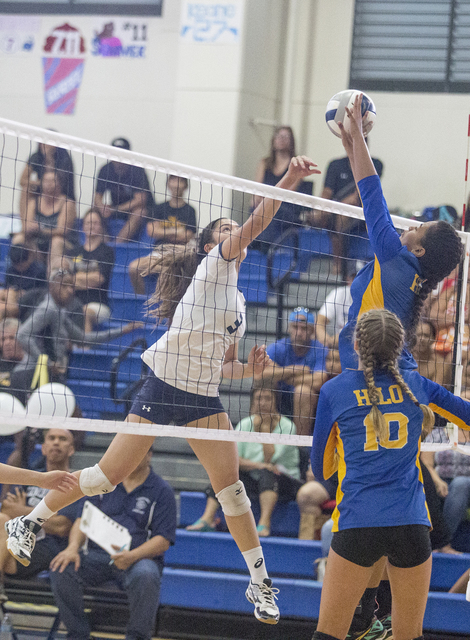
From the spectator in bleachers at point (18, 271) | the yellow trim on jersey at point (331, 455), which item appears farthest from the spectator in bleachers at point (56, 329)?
the yellow trim on jersey at point (331, 455)

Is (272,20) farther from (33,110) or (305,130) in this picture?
(33,110)

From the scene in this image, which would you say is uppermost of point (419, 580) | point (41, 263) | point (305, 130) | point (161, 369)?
point (305, 130)

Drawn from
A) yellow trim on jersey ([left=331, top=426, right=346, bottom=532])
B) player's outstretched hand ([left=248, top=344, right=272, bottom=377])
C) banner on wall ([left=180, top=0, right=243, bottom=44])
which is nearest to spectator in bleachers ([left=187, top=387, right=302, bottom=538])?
player's outstretched hand ([left=248, top=344, right=272, bottom=377])

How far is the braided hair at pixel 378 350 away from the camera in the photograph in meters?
3.46

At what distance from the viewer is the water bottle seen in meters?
5.88

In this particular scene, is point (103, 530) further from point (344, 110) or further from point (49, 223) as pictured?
point (49, 223)

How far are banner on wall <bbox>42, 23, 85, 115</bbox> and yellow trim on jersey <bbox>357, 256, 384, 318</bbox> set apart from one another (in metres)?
7.81

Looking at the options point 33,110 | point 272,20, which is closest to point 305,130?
point 272,20

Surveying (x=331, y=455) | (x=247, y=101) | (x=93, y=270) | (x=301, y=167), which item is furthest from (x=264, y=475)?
(x=247, y=101)

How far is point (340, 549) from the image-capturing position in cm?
340

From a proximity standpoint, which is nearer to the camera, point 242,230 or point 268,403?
point 242,230

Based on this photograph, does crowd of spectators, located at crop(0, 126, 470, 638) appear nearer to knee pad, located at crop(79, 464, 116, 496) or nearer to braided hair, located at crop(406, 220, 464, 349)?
braided hair, located at crop(406, 220, 464, 349)

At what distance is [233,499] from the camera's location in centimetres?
429

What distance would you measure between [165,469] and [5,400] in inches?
77.0
